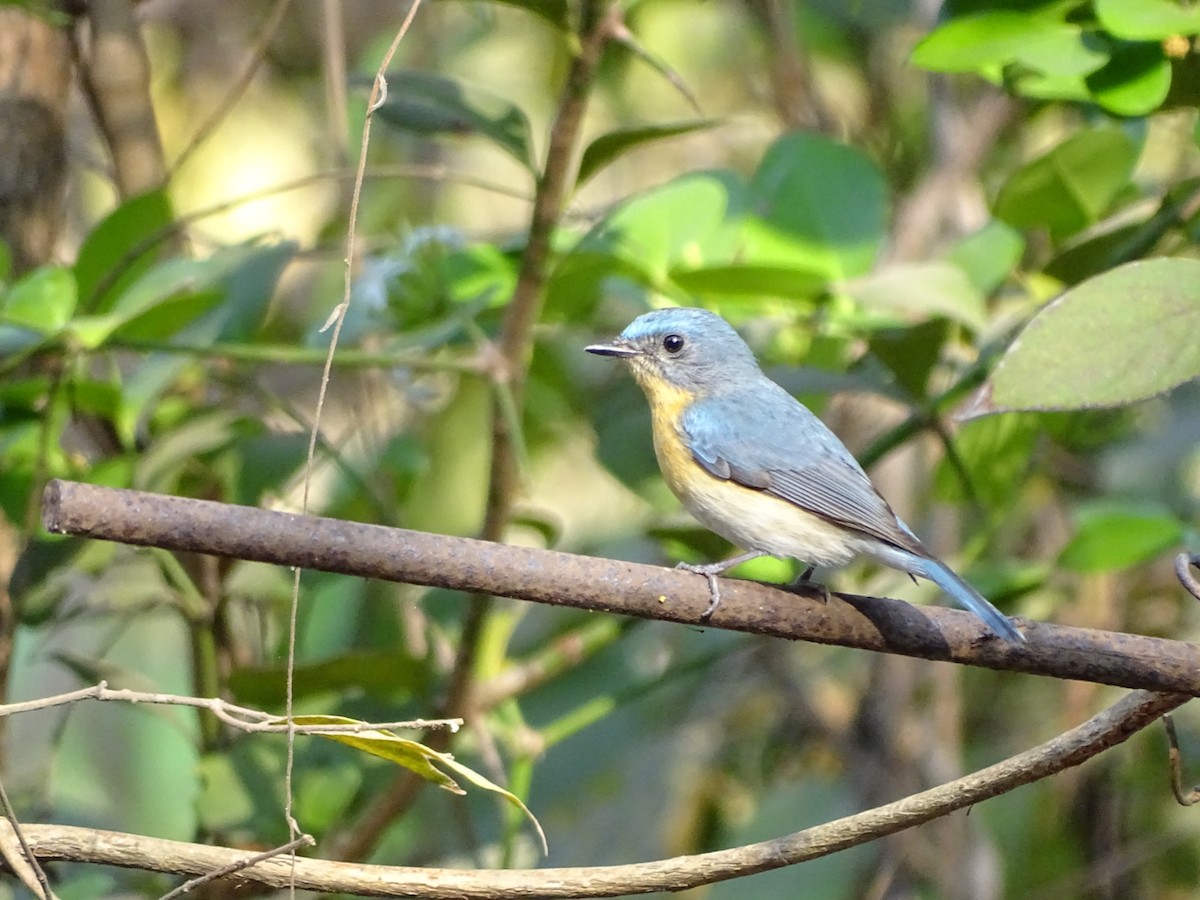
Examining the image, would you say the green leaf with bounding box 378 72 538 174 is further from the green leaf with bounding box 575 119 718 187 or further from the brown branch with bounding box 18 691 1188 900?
the brown branch with bounding box 18 691 1188 900

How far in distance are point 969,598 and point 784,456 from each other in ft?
2.15

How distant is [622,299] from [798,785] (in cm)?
148

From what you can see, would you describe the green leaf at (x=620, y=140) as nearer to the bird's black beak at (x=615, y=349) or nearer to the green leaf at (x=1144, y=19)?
the bird's black beak at (x=615, y=349)

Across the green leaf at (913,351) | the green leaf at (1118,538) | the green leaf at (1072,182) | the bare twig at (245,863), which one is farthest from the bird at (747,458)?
the bare twig at (245,863)

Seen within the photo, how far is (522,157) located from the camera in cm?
212

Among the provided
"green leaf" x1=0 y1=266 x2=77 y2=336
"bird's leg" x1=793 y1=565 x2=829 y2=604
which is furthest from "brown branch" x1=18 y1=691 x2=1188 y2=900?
"green leaf" x1=0 y1=266 x2=77 y2=336

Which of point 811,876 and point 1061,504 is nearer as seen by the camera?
point 811,876

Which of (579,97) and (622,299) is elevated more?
(579,97)

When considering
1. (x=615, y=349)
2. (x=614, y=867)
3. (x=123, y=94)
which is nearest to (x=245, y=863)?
(x=614, y=867)

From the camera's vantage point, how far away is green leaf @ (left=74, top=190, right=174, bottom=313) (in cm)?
231

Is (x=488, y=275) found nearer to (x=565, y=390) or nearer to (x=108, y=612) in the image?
(x=565, y=390)

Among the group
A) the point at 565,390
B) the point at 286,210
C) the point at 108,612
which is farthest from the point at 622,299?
the point at 286,210

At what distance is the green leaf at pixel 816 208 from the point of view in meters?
2.59

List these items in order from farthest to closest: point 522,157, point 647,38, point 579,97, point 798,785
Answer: point 647,38
point 798,785
point 522,157
point 579,97
